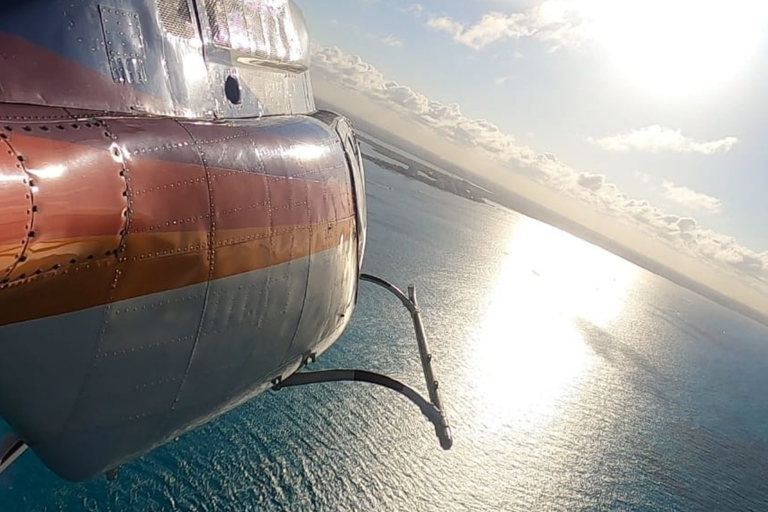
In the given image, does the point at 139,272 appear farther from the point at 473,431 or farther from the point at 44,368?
the point at 473,431

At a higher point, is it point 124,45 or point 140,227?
point 124,45

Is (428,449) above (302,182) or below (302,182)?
below

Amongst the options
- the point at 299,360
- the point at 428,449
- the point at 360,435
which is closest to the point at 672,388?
the point at 428,449

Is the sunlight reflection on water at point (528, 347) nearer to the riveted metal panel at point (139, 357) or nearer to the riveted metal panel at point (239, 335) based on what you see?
the riveted metal panel at point (239, 335)

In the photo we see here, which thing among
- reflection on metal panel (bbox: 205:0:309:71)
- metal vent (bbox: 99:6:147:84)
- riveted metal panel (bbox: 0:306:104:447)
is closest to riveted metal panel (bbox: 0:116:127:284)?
riveted metal panel (bbox: 0:306:104:447)

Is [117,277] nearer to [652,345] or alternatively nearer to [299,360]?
[299,360]

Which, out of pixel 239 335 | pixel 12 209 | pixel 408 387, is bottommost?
pixel 408 387

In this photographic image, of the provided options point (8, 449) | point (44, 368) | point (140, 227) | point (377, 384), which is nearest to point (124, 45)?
point (140, 227)

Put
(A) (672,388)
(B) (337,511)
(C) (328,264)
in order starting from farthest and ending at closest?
1. (A) (672,388)
2. (B) (337,511)
3. (C) (328,264)

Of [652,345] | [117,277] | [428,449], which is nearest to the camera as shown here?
[117,277]
